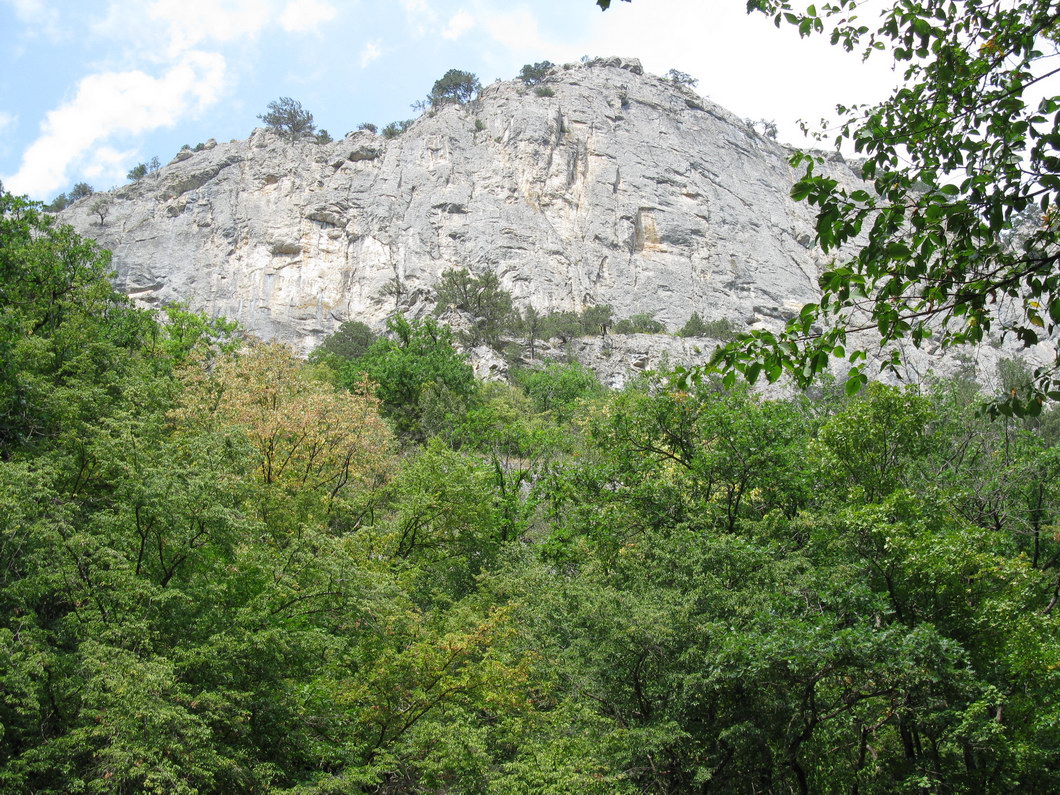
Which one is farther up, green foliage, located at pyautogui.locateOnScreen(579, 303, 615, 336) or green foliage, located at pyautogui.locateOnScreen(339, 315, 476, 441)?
green foliage, located at pyautogui.locateOnScreen(579, 303, 615, 336)

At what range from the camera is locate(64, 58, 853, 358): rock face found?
64.2m

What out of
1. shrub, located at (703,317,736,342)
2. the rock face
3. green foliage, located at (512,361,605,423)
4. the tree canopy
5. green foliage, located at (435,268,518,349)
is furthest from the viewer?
the rock face

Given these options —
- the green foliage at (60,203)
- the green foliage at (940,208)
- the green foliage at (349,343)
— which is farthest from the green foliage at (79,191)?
the green foliage at (940,208)

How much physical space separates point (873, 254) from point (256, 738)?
34.3ft

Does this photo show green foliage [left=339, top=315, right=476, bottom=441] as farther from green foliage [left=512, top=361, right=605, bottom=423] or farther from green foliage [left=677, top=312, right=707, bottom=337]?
green foliage [left=677, top=312, right=707, bottom=337]

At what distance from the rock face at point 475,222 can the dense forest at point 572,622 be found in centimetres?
4416

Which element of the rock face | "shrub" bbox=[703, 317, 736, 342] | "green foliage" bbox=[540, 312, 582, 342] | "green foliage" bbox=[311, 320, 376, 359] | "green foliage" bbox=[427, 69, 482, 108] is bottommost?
"green foliage" bbox=[311, 320, 376, 359]

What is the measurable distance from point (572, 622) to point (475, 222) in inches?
2296

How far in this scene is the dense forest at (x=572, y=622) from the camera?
10227 millimetres

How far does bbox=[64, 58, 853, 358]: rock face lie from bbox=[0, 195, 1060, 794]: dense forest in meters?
44.2

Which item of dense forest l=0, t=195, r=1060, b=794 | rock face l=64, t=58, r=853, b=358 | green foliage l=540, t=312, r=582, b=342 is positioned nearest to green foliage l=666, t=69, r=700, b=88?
rock face l=64, t=58, r=853, b=358

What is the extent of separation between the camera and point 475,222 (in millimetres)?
67938

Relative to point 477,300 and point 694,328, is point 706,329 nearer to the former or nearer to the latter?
point 694,328

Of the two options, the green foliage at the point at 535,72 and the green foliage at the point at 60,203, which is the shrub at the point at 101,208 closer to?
the green foliage at the point at 60,203
